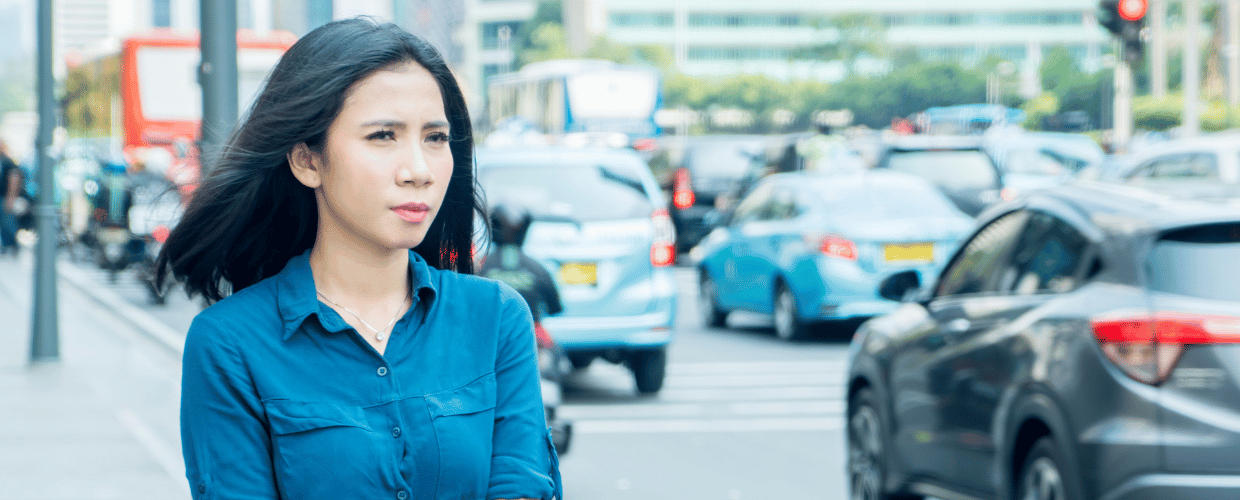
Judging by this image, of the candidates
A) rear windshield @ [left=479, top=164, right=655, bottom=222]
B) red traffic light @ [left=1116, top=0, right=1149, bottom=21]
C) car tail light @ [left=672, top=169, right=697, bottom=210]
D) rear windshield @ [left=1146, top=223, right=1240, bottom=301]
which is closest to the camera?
rear windshield @ [left=1146, top=223, right=1240, bottom=301]

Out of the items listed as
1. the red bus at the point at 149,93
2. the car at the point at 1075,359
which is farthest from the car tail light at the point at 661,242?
the red bus at the point at 149,93

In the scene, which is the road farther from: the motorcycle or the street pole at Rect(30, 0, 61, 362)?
the street pole at Rect(30, 0, 61, 362)

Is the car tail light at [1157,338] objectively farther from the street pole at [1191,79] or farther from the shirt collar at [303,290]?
the street pole at [1191,79]

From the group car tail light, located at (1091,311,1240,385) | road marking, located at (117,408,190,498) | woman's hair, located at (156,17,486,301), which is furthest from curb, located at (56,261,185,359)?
woman's hair, located at (156,17,486,301)

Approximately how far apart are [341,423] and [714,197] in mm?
23474

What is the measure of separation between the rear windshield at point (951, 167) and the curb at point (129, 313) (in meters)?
7.74

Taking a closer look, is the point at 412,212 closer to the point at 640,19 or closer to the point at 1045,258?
the point at 1045,258

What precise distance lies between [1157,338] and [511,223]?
4.21 meters

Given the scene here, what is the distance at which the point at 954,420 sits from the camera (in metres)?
5.73

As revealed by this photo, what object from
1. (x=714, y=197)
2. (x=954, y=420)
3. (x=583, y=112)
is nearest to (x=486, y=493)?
(x=954, y=420)

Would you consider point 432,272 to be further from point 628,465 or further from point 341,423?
point 628,465

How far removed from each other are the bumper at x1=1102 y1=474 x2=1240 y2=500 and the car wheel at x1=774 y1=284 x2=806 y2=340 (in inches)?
377

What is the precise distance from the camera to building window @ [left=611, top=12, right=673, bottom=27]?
431 ft

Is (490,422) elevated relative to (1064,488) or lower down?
elevated
